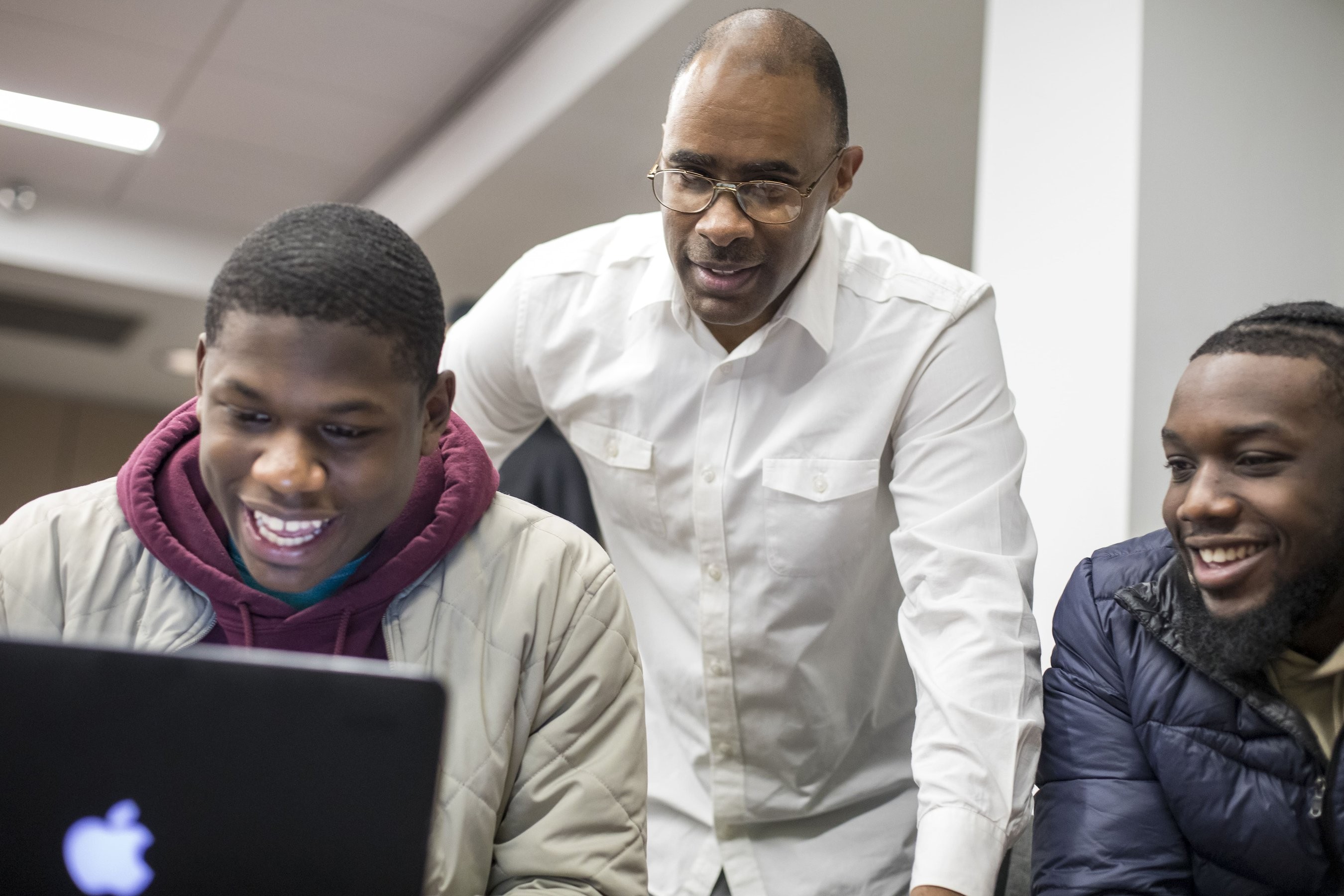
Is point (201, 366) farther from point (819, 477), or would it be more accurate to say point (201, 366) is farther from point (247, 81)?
point (247, 81)

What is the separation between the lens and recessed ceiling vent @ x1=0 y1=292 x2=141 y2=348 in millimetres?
6082

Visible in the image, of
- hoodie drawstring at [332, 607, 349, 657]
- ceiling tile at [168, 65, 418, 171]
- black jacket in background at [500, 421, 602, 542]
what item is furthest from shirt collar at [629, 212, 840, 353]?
ceiling tile at [168, 65, 418, 171]

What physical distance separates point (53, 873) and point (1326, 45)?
2.46 metres

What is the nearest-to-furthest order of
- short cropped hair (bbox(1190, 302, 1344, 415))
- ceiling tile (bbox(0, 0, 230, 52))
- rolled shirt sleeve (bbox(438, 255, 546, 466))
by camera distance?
1. short cropped hair (bbox(1190, 302, 1344, 415))
2. rolled shirt sleeve (bbox(438, 255, 546, 466))
3. ceiling tile (bbox(0, 0, 230, 52))

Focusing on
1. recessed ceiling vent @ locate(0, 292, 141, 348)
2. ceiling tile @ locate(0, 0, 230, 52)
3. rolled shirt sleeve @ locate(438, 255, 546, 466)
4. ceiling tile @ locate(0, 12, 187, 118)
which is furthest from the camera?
recessed ceiling vent @ locate(0, 292, 141, 348)

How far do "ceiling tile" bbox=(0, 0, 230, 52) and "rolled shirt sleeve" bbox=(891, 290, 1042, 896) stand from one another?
286cm

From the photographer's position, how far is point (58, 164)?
4.93 metres

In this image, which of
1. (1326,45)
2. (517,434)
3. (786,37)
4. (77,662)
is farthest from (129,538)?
(1326,45)

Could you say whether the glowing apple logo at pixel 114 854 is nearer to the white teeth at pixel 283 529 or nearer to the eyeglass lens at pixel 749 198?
the white teeth at pixel 283 529

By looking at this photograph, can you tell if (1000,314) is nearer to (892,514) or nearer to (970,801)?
(892,514)

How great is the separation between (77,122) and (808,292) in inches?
149

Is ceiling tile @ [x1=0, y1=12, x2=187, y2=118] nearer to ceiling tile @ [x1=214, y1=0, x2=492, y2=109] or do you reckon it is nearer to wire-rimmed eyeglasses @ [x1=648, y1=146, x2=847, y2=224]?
ceiling tile @ [x1=214, y1=0, x2=492, y2=109]

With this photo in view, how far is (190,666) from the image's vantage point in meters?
0.61

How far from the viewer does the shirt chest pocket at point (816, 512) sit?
1598 mm
